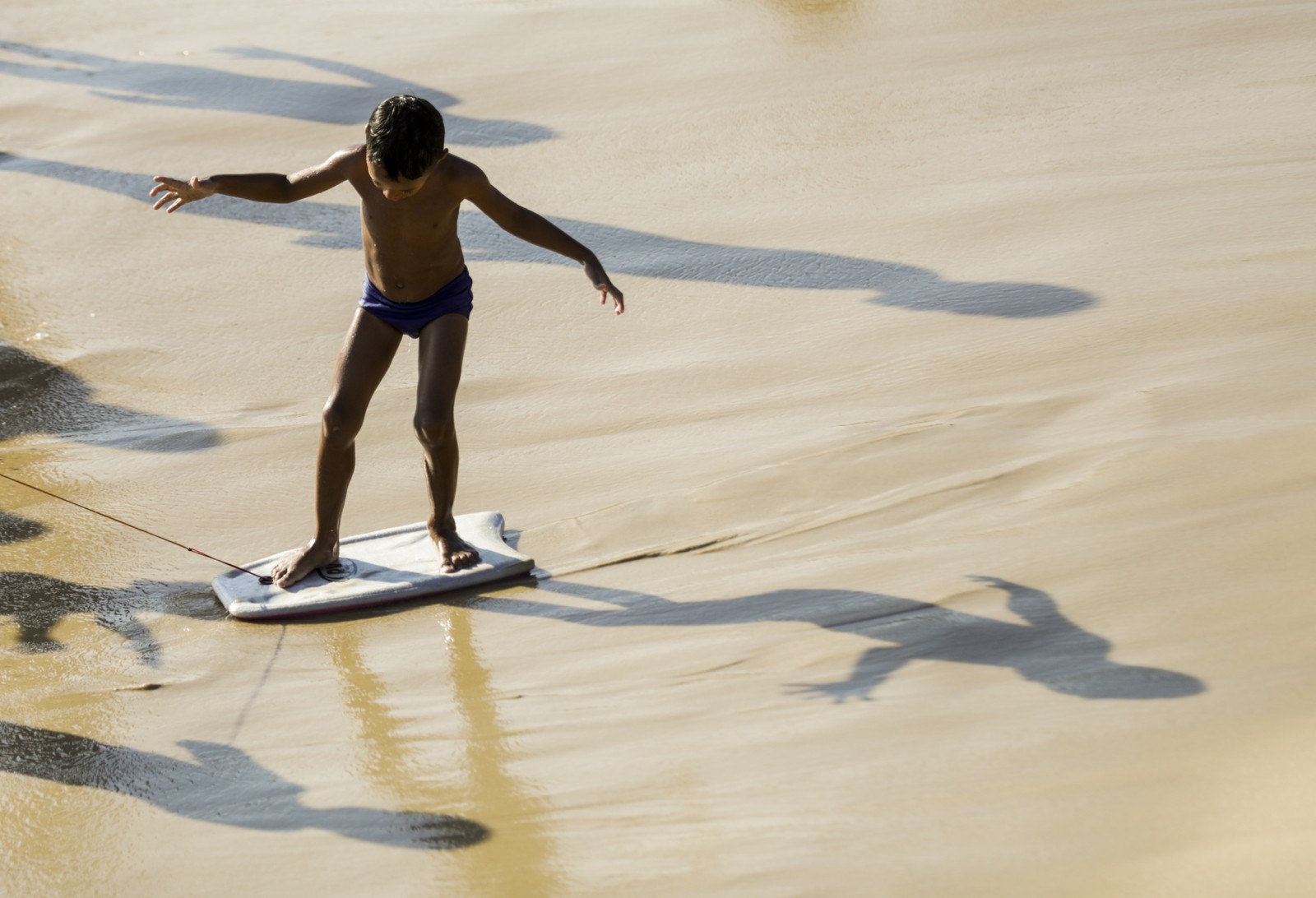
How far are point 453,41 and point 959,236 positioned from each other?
4.66 m

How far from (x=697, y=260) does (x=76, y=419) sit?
287cm

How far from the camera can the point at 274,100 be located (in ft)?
28.6

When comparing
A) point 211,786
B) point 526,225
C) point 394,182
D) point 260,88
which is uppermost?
point 260,88

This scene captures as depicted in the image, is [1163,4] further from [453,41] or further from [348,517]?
[348,517]

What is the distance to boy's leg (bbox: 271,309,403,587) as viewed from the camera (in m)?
4.07

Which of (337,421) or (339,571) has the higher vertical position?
(337,421)

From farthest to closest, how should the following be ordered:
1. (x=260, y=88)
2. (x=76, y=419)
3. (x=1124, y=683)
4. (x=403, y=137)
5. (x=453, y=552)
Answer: (x=260, y=88), (x=76, y=419), (x=453, y=552), (x=403, y=137), (x=1124, y=683)

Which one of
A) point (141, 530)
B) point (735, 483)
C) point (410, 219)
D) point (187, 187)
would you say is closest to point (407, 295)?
point (410, 219)

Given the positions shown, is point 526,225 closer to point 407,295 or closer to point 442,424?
point 407,295

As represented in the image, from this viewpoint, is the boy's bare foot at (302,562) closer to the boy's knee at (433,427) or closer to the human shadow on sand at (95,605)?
the human shadow on sand at (95,605)

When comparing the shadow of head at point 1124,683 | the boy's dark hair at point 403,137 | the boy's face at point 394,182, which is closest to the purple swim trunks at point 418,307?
the boy's face at point 394,182

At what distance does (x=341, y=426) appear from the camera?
160 inches

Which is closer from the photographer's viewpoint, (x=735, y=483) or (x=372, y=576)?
(x=372, y=576)

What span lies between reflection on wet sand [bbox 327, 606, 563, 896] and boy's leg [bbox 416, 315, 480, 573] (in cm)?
24
